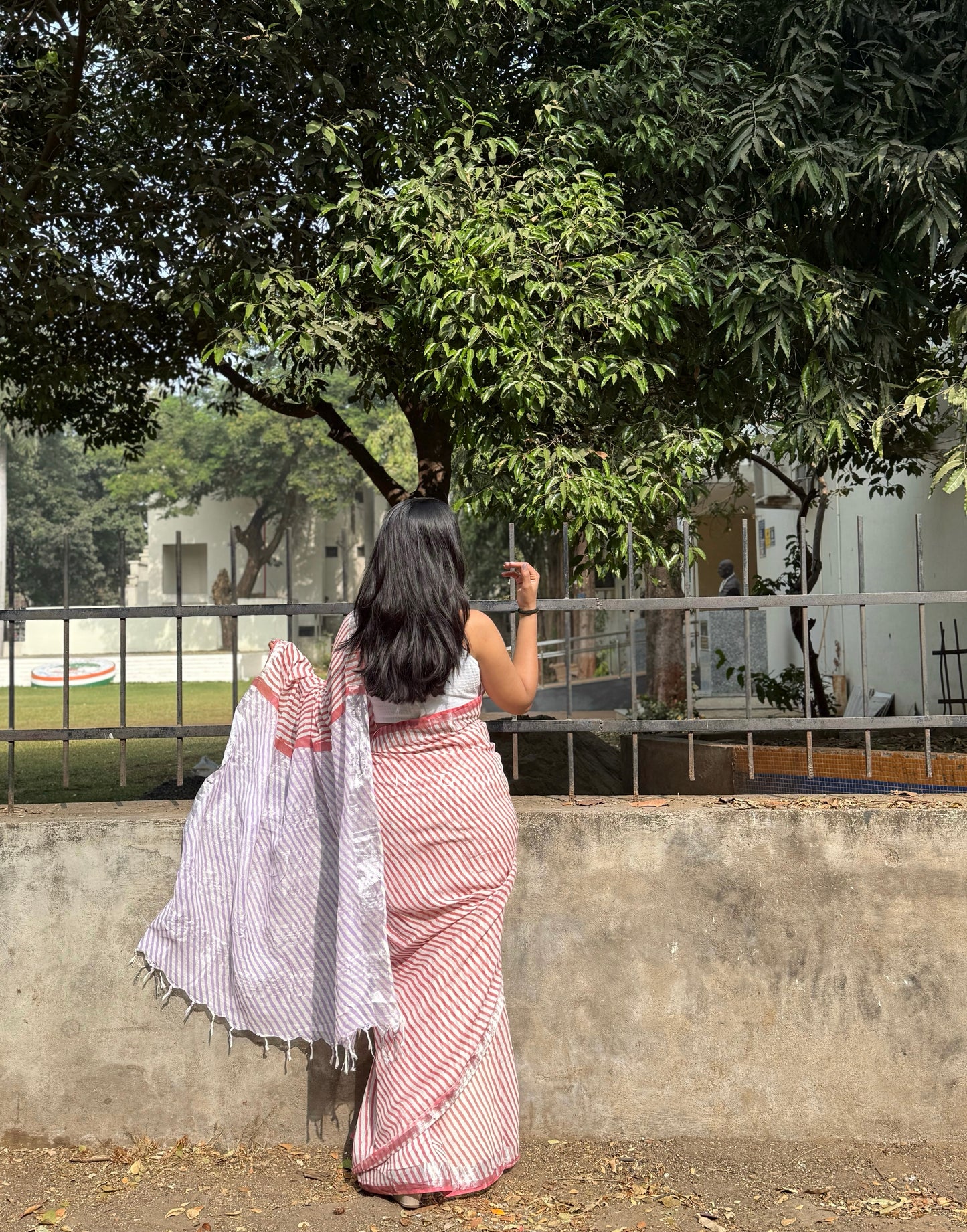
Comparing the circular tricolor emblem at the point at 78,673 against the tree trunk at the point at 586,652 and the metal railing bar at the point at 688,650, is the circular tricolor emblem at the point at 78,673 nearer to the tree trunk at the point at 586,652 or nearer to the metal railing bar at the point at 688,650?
the tree trunk at the point at 586,652

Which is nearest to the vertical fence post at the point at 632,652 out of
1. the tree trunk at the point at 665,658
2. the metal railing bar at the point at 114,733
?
the metal railing bar at the point at 114,733

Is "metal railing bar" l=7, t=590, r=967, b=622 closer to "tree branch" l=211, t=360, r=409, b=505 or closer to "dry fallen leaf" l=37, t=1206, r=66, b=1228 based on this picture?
"dry fallen leaf" l=37, t=1206, r=66, b=1228

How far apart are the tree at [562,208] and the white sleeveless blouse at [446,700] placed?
1.81m

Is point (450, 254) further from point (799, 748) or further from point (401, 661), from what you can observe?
point (799, 748)

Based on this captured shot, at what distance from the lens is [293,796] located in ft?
10.4

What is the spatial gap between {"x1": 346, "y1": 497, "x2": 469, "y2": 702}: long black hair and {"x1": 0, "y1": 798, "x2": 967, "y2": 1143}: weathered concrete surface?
703 mm

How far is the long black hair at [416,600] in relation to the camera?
9.32ft

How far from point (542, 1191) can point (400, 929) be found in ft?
2.53

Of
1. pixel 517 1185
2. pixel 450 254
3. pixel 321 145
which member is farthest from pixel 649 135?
pixel 517 1185

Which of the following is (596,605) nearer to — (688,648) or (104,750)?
(688,648)

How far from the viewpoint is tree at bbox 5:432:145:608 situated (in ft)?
142

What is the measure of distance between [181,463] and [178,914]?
110ft

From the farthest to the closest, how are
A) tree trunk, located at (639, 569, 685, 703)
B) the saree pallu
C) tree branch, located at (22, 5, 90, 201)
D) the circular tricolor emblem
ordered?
the circular tricolor emblem
tree trunk, located at (639, 569, 685, 703)
tree branch, located at (22, 5, 90, 201)
the saree pallu

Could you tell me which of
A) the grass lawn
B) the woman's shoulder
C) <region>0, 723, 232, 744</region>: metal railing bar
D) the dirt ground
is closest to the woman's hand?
the woman's shoulder
